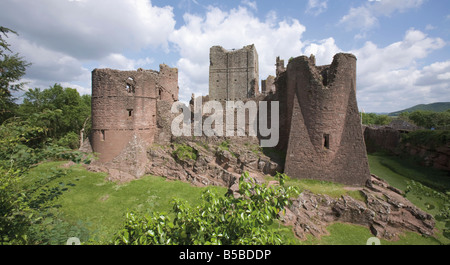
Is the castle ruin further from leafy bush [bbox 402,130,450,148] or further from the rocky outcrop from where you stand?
leafy bush [bbox 402,130,450,148]

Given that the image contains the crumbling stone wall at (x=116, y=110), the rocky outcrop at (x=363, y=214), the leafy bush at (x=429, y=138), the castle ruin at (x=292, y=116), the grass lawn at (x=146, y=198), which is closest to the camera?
the grass lawn at (x=146, y=198)

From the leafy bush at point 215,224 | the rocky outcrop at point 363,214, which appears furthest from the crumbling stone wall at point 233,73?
the leafy bush at point 215,224

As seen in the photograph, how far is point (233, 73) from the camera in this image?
29.9m

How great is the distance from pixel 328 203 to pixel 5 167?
12781 mm

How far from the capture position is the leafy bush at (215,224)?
304cm

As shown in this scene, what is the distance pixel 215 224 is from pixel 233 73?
1121 inches

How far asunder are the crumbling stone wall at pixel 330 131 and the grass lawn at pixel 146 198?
101 centimetres

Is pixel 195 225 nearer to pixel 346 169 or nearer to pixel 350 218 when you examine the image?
pixel 350 218

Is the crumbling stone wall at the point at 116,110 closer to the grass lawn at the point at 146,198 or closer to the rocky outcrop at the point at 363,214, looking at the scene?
the grass lawn at the point at 146,198

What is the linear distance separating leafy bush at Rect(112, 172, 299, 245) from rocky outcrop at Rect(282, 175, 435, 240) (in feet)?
23.5

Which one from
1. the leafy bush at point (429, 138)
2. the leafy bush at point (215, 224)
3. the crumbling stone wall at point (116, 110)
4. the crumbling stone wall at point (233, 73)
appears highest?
the crumbling stone wall at point (233, 73)

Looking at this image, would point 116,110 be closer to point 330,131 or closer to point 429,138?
point 330,131

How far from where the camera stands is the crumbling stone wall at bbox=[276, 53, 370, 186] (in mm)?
12492
